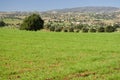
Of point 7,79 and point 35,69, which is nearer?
point 7,79

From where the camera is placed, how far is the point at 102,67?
21.4m

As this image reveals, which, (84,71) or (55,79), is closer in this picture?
(55,79)

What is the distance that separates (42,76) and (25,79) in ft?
3.82

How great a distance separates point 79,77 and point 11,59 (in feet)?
28.7

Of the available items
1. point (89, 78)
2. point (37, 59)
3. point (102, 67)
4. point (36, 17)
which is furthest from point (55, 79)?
point (36, 17)

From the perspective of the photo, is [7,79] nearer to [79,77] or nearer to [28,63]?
[79,77]

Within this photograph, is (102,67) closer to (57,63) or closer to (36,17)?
(57,63)

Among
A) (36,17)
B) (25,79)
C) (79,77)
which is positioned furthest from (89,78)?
(36,17)

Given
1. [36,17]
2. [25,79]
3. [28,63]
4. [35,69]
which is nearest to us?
[25,79]

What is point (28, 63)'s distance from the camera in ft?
→ 76.4

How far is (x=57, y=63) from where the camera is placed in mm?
23750

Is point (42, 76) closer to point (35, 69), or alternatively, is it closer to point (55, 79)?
point (55, 79)

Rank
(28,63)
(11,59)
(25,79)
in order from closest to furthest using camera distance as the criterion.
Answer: (25,79) < (28,63) < (11,59)

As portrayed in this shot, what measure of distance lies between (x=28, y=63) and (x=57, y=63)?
2.21 meters
